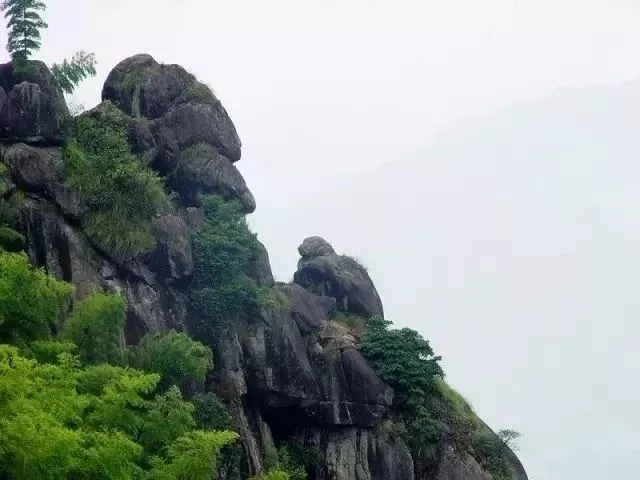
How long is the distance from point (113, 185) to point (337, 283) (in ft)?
34.0

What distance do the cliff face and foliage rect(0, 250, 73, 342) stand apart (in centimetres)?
371

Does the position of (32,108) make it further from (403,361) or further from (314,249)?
(403,361)

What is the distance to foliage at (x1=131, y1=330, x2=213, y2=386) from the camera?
17.6 metres

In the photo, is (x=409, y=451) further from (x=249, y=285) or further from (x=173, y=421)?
(x=173, y=421)

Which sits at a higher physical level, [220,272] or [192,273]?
[220,272]

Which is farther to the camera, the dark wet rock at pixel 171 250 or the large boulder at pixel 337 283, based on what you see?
the large boulder at pixel 337 283

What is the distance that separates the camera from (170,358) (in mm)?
17703

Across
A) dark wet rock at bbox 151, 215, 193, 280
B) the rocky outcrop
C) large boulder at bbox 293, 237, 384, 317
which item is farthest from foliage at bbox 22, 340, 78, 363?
large boulder at bbox 293, 237, 384, 317

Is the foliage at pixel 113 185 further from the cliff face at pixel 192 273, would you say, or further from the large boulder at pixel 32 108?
the large boulder at pixel 32 108

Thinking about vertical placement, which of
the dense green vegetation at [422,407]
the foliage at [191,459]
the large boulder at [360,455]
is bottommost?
the foliage at [191,459]

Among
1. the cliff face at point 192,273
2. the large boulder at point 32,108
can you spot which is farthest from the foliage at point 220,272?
the large boulder at point 32,108

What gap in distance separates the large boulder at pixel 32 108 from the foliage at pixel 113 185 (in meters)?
0.67

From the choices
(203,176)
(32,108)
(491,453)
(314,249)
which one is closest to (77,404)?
(32,108)

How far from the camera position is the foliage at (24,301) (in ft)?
44.2
